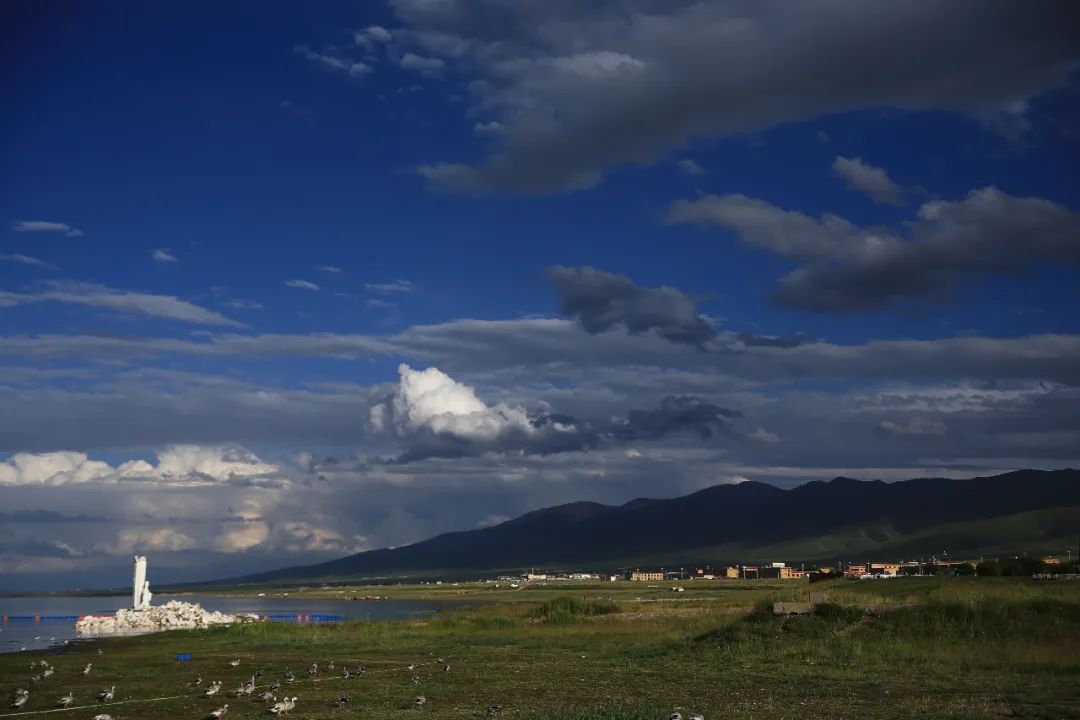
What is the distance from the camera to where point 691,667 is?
3738 cm

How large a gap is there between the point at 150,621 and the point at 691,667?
56.4 metres

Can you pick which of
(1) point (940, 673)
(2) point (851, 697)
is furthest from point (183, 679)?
(1) point (940, 673)

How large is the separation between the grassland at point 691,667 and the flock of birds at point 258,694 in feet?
1.20

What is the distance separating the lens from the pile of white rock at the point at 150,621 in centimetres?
7675

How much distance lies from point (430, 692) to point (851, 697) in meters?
12.9

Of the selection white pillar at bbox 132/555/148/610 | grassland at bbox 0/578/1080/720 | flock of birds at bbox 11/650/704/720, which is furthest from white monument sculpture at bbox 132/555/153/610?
flock of birds at bbox 11/650/704/720

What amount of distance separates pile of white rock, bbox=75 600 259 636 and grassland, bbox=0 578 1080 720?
51.4 ft

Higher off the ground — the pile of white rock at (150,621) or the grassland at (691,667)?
the grassland at (691,667)

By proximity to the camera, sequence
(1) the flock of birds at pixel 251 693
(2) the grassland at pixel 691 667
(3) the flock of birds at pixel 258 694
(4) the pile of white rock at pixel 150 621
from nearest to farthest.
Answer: (3) the flock of birds at pixel 258 694 < (1) the flock of birds at pixel 251 693 < (2) the grassland at pixel 691 667 < (4) the pile of white rock at pixel 150 621

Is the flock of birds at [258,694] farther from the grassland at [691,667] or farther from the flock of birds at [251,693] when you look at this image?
the grassland at [691,667]

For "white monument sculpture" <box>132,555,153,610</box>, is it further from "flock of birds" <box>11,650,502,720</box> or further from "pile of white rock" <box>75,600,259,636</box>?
"flock of birds" <box>11,650,502,720</box>

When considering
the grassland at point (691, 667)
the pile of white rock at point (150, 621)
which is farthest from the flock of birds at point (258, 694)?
the pile of white rock at point (150, 621)

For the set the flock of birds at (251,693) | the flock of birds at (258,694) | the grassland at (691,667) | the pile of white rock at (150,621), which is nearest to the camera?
the flock of birds at (258,694)

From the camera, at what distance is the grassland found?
87.4ft
